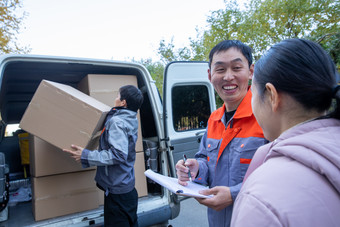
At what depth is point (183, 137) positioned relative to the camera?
2836mm

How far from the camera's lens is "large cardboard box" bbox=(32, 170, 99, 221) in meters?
2.27

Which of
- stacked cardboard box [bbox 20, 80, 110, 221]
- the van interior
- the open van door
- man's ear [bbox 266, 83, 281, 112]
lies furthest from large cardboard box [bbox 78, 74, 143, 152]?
man's ear [bbox 266, 83, 281, 112]

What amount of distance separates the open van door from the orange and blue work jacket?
41.8 inches

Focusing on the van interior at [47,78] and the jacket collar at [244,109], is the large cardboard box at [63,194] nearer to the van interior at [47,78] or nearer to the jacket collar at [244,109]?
the van interior at [47,78]

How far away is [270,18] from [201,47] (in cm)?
443

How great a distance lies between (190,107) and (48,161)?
181cm

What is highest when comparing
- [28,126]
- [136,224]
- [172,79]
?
[172,79]

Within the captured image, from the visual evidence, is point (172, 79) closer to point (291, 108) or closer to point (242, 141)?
point (242, 141)

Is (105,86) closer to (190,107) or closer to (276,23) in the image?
(190,107)

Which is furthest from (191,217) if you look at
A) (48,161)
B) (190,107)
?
(48,161)

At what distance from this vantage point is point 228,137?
4.80ft

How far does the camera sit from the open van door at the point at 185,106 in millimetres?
2723

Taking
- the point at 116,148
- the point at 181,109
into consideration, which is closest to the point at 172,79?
the point at 181,109

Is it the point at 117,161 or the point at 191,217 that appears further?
the point at 191,217
